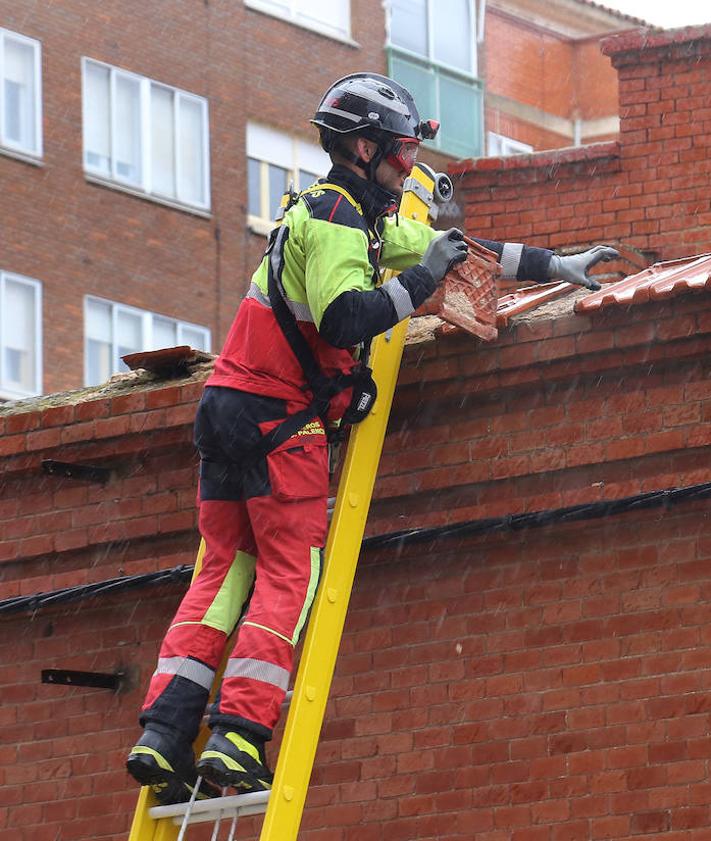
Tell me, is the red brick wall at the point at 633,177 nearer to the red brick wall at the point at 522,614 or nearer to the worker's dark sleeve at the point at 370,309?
the red brick wall at the point at 522,614

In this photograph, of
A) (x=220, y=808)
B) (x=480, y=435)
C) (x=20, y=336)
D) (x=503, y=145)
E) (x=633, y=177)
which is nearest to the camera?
(x=220, y=808)

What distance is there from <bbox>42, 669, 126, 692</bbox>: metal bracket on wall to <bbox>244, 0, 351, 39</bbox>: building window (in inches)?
896

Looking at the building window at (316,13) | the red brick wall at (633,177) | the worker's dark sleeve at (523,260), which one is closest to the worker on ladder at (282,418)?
the worker's dark sleeve at (523,260)

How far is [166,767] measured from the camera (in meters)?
6.79

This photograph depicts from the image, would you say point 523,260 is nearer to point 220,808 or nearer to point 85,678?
point 220,808

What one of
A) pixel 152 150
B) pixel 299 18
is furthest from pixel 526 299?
pixel 299 18

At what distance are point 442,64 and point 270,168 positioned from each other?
4.55 metres

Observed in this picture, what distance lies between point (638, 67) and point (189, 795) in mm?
8148

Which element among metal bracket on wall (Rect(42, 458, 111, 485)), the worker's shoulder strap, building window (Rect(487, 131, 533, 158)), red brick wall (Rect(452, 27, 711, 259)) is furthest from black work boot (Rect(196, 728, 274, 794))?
building window (Rect(487, 131, 533, 158))

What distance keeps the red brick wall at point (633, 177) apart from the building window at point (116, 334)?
46.0ft

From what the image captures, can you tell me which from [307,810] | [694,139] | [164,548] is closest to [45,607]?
[164,548]

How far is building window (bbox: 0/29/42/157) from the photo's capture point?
89.6ft

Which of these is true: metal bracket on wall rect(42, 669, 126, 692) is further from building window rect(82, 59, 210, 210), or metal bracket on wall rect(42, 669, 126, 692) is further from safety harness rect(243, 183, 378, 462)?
building window rect(82, 59, 210, 210)

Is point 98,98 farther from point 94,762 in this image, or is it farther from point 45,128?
point 94,762
